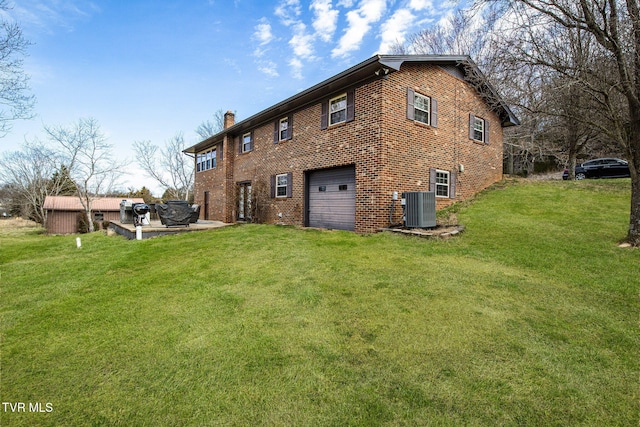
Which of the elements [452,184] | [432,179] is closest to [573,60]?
[432,179]

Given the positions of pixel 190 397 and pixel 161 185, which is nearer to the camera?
pixel 190 397

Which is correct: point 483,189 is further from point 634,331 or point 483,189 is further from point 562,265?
point 634,331

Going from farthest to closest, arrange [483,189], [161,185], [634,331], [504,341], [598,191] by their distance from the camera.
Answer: [161,185] < [483,189] < [598,191] < [634,331] < [504,341]

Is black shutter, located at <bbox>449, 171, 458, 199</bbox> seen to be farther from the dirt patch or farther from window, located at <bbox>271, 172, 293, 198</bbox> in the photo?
window, located at <bbox>271, 172, 293, 198</bbox>

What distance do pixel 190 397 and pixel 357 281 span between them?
114 inches

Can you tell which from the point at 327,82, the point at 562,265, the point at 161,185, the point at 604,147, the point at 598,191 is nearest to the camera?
the point at 562,265

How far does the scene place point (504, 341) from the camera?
2.85 m

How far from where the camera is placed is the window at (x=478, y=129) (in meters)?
12.1

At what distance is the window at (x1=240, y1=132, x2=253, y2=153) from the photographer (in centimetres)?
1527

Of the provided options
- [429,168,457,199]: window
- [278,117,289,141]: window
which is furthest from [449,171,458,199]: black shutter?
[278,117,289,141]: window

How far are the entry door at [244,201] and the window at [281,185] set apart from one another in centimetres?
235

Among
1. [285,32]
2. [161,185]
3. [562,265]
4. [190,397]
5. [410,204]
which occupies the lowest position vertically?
[190,397]

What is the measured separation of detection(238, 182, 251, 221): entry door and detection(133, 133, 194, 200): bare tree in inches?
808

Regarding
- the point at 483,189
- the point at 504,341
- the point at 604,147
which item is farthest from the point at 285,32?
the point at 604,147
